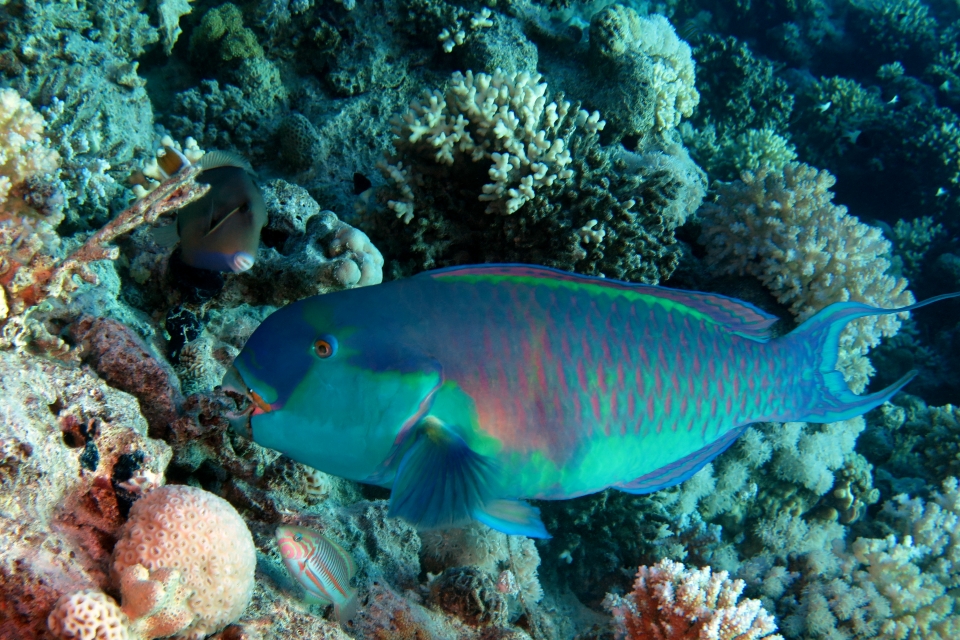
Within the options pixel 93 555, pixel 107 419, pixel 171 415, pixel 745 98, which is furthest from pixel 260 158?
pixel 745 98

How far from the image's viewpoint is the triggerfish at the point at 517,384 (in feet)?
5.10

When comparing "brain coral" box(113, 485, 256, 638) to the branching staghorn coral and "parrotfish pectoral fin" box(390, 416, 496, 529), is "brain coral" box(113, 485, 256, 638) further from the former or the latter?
the branching staghorn coral

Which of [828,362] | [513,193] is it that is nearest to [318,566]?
[828,362]

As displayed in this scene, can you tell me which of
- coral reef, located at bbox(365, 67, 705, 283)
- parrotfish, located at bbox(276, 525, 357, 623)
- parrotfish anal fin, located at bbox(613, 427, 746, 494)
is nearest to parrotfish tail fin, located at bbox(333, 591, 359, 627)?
parrotfish, located at bbox(276, 525, 357, 623)

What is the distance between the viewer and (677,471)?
6.61 ft

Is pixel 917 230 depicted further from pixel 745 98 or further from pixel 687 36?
pixel 687 36

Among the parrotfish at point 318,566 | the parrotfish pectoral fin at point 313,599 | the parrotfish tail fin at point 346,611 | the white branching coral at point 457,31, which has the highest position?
the white branching coral at point 457,31

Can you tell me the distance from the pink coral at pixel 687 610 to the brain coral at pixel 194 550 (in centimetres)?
234

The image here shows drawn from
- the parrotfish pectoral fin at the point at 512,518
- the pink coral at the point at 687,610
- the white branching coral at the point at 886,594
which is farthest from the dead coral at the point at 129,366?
the white branching coral at the point at 886,594

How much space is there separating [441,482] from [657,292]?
1.03 metres

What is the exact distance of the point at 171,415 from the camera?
7.84ft

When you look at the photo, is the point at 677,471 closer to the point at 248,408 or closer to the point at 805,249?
the point at 248,408

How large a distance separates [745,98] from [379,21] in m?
7.83

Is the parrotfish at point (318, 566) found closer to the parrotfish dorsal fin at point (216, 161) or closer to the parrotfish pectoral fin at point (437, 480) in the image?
the parrotfish pectoral fin at point (437, 480)
